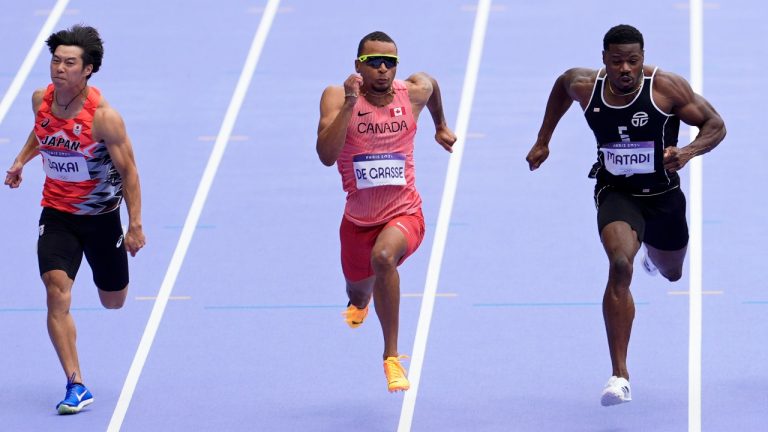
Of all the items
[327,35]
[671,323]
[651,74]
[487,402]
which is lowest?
[487,402]

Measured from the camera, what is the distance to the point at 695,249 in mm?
10414

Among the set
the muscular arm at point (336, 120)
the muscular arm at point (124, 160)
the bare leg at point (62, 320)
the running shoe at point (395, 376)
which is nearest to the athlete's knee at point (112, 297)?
the bare leg at point (62, 320)

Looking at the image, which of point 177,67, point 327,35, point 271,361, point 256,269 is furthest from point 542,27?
point 271,361

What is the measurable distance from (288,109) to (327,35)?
A: 1.25 metres

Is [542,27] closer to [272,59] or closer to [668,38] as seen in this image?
[668,38]

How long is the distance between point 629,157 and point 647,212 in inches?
13.7

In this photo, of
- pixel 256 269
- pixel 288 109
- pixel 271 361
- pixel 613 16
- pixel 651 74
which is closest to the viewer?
pixel 651 74

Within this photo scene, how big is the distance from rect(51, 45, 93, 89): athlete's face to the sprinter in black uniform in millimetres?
2342

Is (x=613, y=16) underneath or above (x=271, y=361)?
above

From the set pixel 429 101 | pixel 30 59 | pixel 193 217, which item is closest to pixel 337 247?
pixel 193 217

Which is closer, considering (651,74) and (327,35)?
(651,74)

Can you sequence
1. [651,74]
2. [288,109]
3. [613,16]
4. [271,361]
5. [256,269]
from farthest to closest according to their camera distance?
[613,16], [288,109], [256,269], [271,361], [651,74]

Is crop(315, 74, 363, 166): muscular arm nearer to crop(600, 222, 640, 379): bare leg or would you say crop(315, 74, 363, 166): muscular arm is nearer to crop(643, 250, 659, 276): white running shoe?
crop(600, 222, 640, 379): bare leg

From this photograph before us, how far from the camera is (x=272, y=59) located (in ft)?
43.7
